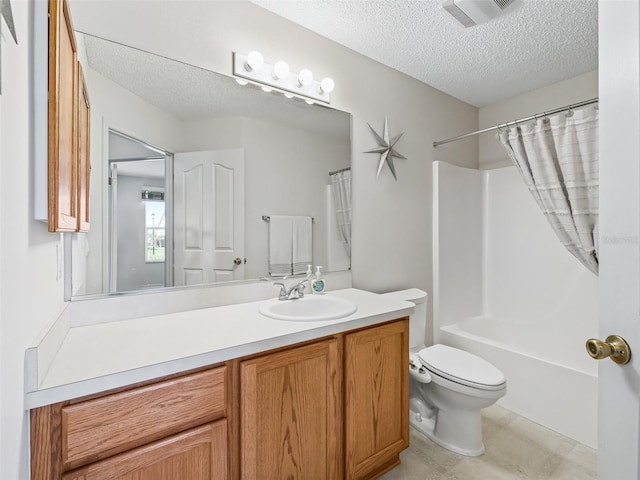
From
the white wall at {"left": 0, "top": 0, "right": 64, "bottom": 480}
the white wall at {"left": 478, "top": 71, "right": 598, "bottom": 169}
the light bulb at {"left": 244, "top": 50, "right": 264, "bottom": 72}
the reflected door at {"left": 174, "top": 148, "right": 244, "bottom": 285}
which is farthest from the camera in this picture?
the white wall at {"left": 478, "top": 71, "right": 598, "bottom": 169}

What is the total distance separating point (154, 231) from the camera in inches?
55.1

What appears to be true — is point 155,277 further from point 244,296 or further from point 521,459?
point 521,459

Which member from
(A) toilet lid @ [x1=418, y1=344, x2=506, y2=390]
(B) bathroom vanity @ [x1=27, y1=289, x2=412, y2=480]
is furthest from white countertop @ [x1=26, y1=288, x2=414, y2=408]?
(A) toilet lid @ [x1=418, y1=344, x2=506, y2=390]

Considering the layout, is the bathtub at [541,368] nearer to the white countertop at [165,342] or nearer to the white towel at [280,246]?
the white countertop at [165,342]

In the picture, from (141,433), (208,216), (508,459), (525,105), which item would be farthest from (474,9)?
(508,459)

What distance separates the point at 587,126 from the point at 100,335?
101 inches

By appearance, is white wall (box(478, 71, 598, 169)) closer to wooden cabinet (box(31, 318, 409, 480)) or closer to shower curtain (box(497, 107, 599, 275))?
shower curtain (box(497, 107, 599, 275))

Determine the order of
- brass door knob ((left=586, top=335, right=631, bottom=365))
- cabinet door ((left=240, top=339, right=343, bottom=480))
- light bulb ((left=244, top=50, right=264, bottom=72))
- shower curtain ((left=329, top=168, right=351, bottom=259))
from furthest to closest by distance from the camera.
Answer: shower curtain ((left=329, top=168, right=351, bottom=259)) → light bulb ((left=244, top=50, right=264, bottom=72)) → cabinet door ((left=240, top=339, right=343, bottom=480)) → brass door knob ((left=586, top=335, right=631, bottom=365))

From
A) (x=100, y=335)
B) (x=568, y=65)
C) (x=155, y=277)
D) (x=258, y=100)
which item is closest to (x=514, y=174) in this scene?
(x=568, y=65)

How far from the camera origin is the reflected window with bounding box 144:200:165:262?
4.53ft

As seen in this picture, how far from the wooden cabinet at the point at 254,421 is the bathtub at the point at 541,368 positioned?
41.7 inches

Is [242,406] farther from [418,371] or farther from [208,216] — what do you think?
[418,371]

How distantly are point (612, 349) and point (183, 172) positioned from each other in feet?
5.31

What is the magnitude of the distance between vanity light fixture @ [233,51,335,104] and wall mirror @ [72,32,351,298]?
49mm
